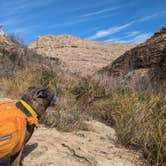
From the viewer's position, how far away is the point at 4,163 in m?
4.78

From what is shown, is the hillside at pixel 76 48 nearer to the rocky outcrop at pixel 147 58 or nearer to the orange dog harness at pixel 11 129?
the rocky outcrop at pixel 147 58

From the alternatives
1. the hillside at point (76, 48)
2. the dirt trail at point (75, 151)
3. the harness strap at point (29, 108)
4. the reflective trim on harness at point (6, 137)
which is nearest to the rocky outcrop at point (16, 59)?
the dirt trail at point (75, 151)

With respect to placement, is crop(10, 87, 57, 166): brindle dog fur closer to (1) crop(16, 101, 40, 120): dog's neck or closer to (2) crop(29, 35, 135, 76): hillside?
(1) crop(16, 101, 40, 120): dog's neck

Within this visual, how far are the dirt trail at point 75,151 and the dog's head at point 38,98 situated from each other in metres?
0.84

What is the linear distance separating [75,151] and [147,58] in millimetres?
9132

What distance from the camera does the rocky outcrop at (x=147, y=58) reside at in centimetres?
1320

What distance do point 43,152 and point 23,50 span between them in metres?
8.06

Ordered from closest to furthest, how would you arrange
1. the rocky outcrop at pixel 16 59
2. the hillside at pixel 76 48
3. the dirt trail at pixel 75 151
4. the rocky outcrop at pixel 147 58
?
the dirt trail at pixel 75 151 → the rocky outcrop at pixel 16 59 → the rocky outcrop at pixel 147 58 → the hillside at pixel 76 48

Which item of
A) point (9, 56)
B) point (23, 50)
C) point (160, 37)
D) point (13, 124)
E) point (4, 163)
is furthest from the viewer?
point (160, 37)

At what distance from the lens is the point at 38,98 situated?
4.33 m

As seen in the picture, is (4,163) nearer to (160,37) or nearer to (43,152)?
(43,152)

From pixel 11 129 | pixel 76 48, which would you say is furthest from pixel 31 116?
pixel 76 48

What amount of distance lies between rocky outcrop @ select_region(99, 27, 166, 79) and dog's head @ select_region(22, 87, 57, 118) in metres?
8.35

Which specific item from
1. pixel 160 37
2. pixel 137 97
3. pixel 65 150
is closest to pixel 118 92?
pixel 137 97
